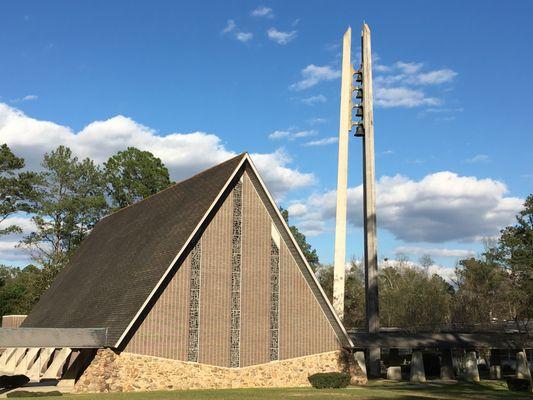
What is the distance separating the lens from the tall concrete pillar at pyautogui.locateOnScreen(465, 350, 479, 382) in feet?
137

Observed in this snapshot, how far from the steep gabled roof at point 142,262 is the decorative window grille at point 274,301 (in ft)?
3.85

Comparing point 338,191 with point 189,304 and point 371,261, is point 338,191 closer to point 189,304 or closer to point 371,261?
point 371,261

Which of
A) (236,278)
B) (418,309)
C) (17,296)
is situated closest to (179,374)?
(236,278)

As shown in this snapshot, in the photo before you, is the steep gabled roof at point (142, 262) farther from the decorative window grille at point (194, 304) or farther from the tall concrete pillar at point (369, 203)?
the tall concrete pillar at point (369, 203)

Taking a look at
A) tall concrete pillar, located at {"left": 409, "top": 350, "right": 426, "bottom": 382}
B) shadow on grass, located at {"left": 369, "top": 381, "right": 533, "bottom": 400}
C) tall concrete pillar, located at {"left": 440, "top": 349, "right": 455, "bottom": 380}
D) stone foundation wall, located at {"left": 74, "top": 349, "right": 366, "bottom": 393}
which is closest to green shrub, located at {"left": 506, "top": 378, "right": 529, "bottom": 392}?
shadow on grass, located at {"left": 369, "top": 381, "right": 533, "bottom": 400}

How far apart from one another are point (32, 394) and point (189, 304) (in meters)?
8.42

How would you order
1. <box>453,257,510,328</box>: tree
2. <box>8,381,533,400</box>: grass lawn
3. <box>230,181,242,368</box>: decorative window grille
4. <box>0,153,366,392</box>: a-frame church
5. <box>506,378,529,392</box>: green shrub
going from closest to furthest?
<box>8,381,533,400</box>: grass lawn < <box>0,153,366,392</box>: a-frame church < <box>230,181,242,368</box>: decorative window grille < <box>506,378,529,392</box>: green shrub < <box>453,257,510,328</box>: tree

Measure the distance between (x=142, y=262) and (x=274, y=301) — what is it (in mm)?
7725

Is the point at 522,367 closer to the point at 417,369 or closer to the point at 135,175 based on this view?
the point at 417,369

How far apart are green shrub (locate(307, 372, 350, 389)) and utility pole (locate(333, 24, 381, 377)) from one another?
1164cm

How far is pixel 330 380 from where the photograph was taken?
31.9 m

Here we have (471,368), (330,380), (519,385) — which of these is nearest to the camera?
(330,380)

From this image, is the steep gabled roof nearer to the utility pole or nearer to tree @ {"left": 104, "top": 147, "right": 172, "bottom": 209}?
the utility pole

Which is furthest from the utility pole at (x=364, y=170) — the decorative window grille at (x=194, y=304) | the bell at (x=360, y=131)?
the decorative window grille at (x=194, y=304)
